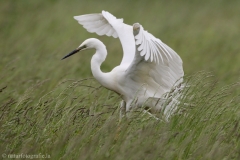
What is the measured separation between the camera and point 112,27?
23.6 feet

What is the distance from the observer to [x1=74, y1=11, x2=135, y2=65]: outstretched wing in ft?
21.7

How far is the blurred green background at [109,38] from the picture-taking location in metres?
8.30

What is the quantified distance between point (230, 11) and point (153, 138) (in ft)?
30.3

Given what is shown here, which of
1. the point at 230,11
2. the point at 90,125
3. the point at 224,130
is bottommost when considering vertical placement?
the point at 90,125

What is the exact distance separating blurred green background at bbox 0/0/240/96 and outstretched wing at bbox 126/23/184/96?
1396mm

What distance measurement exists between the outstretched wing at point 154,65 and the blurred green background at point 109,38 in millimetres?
1396

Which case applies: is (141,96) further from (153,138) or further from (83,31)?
(83,31)

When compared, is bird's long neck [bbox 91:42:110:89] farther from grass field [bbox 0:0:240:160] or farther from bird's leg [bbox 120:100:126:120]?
bird's leg [bbox 120:100:126:120]

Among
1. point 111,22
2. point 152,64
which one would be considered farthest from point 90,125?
point 111,22

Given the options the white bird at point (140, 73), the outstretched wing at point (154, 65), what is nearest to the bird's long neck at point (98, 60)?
the white bird at point (140, 73)

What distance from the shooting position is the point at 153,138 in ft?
14.6

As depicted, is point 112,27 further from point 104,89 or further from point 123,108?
point 123,108

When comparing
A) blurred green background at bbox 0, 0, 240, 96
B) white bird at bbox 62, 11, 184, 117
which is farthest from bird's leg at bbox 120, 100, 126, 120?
blurred green background at bbox 0, 0, 240, 96

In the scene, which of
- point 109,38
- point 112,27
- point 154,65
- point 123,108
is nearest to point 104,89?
point 123,108
